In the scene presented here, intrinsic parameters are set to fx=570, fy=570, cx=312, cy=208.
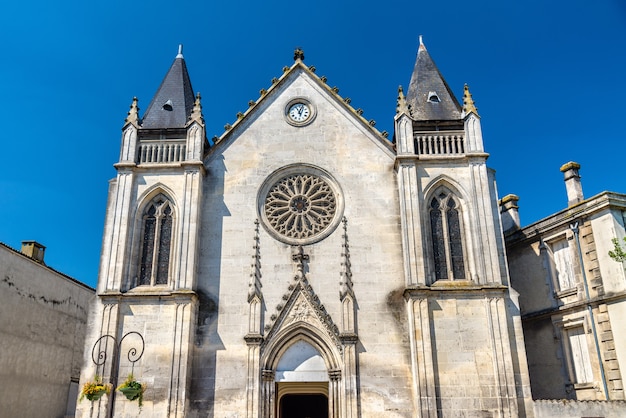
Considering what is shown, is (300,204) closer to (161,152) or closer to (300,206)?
(300,206)

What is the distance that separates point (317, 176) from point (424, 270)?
5.06m

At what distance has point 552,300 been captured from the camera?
64.8ft

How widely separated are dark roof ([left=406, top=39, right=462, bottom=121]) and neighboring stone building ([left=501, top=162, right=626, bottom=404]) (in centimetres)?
485

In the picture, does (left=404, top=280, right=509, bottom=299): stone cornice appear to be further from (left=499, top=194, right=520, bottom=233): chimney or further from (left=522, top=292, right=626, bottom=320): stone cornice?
(left=499, top=194, right=520, bottom=233): chimney

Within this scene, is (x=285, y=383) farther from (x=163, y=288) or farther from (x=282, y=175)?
(x=282, y=175)

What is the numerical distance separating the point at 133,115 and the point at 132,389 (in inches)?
382

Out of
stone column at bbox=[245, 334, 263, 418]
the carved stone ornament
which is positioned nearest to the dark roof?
the carved stone ornament

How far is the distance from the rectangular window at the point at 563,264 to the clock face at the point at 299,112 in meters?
9.97

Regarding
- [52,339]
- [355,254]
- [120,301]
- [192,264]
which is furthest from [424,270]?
[52,339]

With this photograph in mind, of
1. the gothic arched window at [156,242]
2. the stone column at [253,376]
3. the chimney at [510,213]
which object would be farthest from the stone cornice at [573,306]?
the gothic arched window at [156,242]

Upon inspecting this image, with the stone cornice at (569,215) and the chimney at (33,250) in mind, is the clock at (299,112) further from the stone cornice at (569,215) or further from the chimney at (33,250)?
the chimney at (33,250)

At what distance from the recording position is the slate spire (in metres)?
20.9

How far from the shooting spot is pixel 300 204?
65.2 feet

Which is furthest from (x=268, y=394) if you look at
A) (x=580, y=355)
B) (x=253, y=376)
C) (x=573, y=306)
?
(x=573, y=306)
